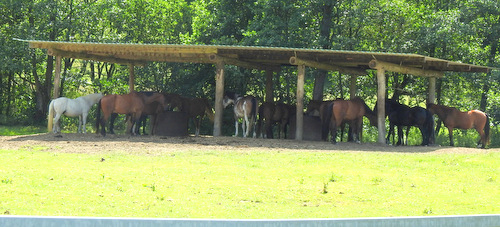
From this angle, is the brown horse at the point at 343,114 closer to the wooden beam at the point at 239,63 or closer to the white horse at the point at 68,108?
the wooden beam at the point at 239,63

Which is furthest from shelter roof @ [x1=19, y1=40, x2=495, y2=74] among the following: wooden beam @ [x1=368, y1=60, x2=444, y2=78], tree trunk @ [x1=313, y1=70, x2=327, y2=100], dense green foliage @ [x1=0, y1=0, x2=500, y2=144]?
tree trunk @ [x1=313, y1=70, x2=327, y2=100]

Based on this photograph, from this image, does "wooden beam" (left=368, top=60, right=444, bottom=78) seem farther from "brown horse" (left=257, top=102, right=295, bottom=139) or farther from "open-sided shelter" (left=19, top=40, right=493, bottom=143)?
"brown horse" (left=257, top=102, right=295, bottom=139)

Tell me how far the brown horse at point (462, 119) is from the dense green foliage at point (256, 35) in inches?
196

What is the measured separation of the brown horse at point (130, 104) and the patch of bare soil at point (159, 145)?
4.61ft

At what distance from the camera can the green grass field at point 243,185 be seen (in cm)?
975

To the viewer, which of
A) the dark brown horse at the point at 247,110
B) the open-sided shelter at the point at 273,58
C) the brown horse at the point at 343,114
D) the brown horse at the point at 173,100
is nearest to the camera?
the open-sided shelter at the point at 273,58

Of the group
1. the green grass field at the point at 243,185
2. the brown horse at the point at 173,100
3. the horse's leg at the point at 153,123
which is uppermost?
the brown horse at the point at 173,100

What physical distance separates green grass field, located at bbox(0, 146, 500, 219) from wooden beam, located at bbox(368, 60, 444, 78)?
503cm

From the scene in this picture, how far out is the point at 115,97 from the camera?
23031mm

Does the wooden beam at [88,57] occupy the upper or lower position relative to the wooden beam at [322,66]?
upper

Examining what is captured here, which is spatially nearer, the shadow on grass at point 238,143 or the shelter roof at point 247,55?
the shadow on grass at point 238,143

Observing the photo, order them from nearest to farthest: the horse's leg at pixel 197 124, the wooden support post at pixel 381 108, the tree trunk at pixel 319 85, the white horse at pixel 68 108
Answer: the wooden support post at pixel 381 108
the white horse at pixel 68 108
the horse's leg at pixel 197 124
the tree trunk at pixel 319 85

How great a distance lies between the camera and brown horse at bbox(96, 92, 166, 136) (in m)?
22.9

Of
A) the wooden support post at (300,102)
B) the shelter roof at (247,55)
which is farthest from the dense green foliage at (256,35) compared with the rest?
the wooden support post at (300,102)
